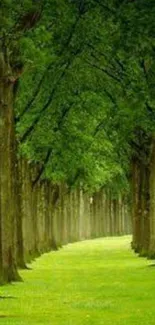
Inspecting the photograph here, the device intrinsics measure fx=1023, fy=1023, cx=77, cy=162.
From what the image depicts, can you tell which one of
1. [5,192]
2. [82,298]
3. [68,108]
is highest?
[5,192]

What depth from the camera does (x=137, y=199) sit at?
206 feet

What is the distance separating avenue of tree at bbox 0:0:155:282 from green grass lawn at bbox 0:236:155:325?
97.4 inches

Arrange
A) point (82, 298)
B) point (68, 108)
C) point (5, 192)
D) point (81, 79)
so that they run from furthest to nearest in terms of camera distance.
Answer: point (68, 108), point (81, 79), point (5, 192), point (82, 298)

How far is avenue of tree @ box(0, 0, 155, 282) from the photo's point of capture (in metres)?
32.6

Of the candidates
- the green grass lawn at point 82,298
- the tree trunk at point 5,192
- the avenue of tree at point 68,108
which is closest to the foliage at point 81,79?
the avenue of tree at point 68,108

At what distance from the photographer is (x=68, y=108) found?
53.3 m

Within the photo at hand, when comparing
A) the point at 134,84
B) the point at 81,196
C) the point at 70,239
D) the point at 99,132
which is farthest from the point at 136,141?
the point at 81,196

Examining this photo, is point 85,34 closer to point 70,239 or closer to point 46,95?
point 46,95

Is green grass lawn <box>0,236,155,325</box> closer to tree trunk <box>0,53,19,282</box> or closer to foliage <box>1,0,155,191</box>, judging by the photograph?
tree trunk <box>0,53,19,282</box>

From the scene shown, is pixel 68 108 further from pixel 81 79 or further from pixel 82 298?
pixel 82 298

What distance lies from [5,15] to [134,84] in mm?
18701

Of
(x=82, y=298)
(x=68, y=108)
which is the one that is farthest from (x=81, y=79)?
(x=82, y=298)

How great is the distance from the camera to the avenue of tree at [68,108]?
3256cm

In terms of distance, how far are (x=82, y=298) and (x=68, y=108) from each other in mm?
27482
